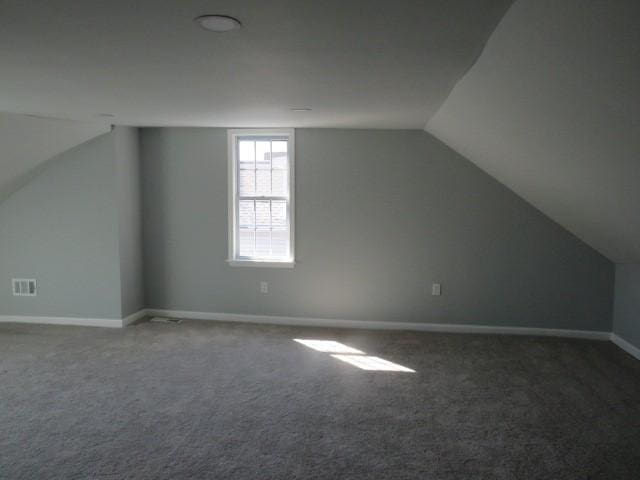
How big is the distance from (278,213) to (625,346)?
3557mm

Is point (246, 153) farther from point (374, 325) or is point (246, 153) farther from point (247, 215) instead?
point (374, 325)

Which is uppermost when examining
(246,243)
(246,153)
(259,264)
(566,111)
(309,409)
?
(246,153)

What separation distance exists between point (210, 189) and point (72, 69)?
8.76 feet

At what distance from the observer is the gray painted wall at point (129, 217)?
4.80 metres

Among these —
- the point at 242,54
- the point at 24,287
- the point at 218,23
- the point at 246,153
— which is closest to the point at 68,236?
the point at 24,287

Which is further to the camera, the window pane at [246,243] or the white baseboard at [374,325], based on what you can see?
the window pane at [246,243]

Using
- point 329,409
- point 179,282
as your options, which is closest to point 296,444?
point 329,409

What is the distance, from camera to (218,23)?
1.69 meters

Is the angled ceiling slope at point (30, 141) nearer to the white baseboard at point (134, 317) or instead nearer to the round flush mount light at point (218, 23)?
the white baseboard at point (134, 317)

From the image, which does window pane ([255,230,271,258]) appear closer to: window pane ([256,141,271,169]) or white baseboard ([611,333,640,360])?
window pane ([256,141,271,169])

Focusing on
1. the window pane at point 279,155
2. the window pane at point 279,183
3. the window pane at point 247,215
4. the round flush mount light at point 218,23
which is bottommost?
the window pane at point 247,215

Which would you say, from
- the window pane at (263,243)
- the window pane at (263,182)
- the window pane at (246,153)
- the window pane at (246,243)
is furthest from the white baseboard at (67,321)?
the window pane at (246,153)

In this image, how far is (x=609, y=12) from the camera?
1.29m

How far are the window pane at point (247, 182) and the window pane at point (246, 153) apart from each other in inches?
2.9
